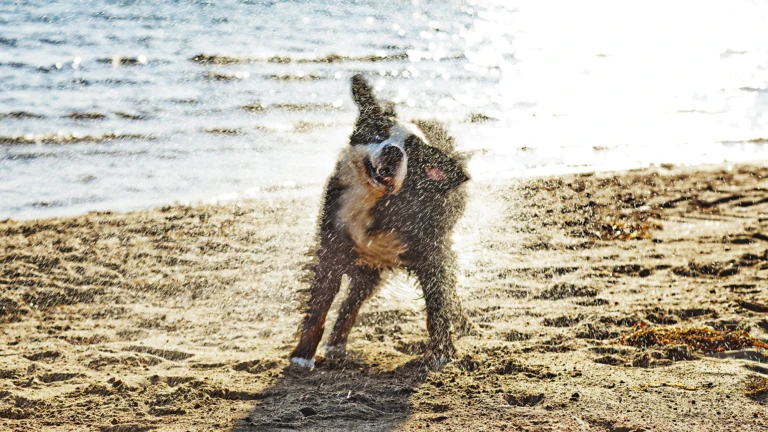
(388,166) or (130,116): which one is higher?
(388,166)

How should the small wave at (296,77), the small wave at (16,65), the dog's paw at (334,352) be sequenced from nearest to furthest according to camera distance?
the dog's paw at (334,352)
the small wave at (16,65)
the small wave at (296,77)

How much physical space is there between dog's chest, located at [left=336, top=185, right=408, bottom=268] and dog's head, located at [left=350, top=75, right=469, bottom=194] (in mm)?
102

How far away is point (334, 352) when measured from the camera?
473 centimetres

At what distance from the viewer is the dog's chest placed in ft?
14.4

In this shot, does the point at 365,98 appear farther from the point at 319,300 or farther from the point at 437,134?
the point at 319,300

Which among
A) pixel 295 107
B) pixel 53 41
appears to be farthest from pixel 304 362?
pixel 53 41

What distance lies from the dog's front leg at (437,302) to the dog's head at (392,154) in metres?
0.45

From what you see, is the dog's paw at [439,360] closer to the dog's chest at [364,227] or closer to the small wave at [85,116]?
the dog's chest at [364,227]

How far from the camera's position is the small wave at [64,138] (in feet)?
29.4

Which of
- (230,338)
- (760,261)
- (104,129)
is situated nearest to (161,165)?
(104,129)

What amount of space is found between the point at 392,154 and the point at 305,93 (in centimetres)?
802

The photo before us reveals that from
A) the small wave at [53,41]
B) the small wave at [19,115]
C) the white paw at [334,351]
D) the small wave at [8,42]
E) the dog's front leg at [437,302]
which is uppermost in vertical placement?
the dog's front leg at [437,302]

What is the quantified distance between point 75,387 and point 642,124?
9.36 meters

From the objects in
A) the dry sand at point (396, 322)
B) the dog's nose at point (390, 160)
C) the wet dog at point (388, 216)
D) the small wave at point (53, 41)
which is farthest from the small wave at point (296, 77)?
the dog's nose at point (390, 160)
